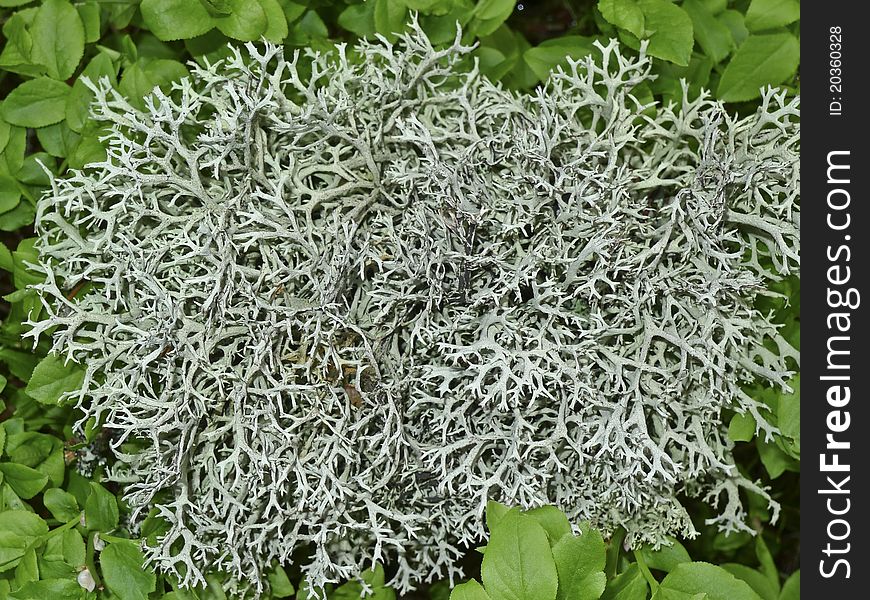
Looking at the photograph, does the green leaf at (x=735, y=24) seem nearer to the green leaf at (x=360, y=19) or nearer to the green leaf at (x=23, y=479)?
the green leaf at (x=360, y=19)

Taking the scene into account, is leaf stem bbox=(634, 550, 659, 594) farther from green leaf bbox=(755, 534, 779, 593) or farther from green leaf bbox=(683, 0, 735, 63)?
green leaf bbox=(683, 0, 735, 63)

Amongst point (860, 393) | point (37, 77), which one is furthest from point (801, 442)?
point (37, 77)

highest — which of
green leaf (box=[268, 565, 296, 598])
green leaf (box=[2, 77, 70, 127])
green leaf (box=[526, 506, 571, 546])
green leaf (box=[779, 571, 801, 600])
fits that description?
green leaf (box=[2, 77, 70, 127])

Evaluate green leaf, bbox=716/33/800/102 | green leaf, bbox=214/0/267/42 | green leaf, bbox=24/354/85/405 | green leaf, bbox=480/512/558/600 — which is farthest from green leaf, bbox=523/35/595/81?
green leaf, bbox=24/354/85/405

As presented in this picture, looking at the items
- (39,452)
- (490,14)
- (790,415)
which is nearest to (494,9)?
(490,14)

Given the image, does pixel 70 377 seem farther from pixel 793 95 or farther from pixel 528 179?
pixel 793 95

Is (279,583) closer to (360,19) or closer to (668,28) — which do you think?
(360,19)
